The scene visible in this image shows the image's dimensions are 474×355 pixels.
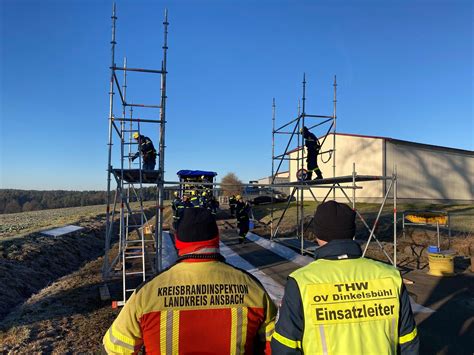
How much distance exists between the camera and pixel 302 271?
185 centimetres

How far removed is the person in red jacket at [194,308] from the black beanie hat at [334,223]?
0.49 m

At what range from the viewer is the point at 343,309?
5.84 ft

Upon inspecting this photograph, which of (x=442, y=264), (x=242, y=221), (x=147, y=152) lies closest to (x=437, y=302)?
(x=442, y=264)

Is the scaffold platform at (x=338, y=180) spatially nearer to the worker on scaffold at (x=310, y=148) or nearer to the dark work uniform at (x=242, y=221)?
the worker on scaffold at (x=310, y=148)

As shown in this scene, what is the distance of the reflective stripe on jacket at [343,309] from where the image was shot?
5.80 ft

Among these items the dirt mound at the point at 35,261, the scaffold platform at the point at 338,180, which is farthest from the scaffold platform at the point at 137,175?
the dirt mound at the point at 35,261

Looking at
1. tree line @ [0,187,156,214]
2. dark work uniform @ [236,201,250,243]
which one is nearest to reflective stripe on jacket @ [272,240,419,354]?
dark work uniform @ [236,201,250,243]

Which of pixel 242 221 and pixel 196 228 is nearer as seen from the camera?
pixel 196 228

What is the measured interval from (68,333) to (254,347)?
14.6 ft

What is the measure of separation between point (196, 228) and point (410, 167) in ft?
87.5

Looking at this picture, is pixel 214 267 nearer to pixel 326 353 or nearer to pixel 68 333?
pixel 326 353

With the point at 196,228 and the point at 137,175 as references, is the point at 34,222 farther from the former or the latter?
the point at 196,228

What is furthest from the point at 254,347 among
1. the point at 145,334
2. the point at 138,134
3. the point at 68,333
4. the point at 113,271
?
the point at 113,271

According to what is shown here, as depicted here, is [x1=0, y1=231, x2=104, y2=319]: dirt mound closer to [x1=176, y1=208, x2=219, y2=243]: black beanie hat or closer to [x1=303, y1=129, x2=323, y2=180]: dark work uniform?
[x1=176, y1=208, x2=219, y2=243]: black beanie hat
